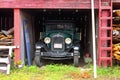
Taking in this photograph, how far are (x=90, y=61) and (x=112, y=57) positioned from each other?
1.22m

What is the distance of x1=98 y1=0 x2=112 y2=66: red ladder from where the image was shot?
46.1 ft

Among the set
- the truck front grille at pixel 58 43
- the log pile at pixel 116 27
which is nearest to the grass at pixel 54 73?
the truck front grille at pixel 58 43

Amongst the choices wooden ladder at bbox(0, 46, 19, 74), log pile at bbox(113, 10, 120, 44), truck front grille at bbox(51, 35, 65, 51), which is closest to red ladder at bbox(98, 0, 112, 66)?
log pile at bbox(113, 10, 120, 44)

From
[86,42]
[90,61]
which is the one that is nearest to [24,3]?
[90,61]

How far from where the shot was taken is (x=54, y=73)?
13250 mm

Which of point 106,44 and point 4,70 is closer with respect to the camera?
point 4,70

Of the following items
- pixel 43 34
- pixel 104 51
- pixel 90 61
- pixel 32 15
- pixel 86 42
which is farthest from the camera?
pixel 86 42

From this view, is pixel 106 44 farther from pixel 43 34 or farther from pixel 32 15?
pixel 32 15

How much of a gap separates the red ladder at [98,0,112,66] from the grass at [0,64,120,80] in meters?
0.41

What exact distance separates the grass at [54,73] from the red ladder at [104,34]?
41 centimetres

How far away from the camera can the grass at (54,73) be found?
488 inches

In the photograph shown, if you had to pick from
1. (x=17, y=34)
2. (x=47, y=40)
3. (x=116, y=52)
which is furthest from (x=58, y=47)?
(x=116, y=52)

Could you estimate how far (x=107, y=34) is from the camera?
48.0ft

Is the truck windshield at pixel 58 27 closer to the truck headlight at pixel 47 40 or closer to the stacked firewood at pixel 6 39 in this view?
the truck headlight at pixel 47 40
